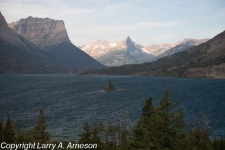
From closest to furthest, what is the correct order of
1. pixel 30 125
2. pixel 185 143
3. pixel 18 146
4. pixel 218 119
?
pixel 185 143, pixel 18 146, pixel 30 125, pixel 218 119

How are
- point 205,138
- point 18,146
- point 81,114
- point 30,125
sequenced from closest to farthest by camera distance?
point 18,146 → point 205,138 → point 30,125 → point 81,114

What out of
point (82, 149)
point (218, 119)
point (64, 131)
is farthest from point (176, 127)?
point (218, 119)

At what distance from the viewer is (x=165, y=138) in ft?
116

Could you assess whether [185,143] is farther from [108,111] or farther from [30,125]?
[108,111]

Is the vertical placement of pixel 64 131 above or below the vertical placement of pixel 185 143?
below

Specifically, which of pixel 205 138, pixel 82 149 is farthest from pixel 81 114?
pixel 82 149

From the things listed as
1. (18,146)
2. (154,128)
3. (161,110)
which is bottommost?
(18,146)

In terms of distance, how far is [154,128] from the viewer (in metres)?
37.4

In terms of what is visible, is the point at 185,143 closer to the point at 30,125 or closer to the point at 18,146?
the point at 18,146

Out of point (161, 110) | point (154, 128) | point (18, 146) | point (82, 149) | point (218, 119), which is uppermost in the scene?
point (161, 110)

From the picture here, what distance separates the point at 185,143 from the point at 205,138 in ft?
140

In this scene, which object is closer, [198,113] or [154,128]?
[154,128]

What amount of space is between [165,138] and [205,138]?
144ft

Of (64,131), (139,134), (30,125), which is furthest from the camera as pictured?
(30,125)
